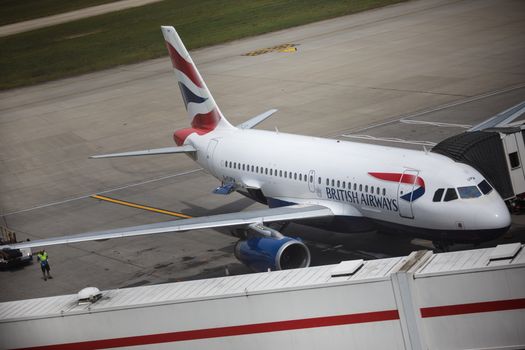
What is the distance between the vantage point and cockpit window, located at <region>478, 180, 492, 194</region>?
3247 centimetres

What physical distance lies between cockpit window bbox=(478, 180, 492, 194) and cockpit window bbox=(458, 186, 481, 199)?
268 millimetres

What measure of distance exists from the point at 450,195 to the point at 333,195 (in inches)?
222

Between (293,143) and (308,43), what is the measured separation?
4793 centimetres

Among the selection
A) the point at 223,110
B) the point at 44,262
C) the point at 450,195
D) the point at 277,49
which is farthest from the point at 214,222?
the point at 277,49

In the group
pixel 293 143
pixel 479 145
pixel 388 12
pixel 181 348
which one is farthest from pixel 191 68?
pixel 388 12

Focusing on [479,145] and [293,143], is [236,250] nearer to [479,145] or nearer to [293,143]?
[293,143]

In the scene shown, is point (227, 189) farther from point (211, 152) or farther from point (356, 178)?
point (356, 178)

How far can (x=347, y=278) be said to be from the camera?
2456 centimetres

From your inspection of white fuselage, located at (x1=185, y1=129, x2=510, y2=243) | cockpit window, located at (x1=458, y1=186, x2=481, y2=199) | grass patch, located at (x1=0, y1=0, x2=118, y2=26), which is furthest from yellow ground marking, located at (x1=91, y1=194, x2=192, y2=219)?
grass patch, located at (x1=0, y1=0, x2=118, y2=26)

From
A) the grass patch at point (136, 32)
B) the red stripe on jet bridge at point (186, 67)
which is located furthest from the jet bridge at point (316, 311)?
the grass patch at point (136, 32)

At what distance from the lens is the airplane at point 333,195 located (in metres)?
32.3

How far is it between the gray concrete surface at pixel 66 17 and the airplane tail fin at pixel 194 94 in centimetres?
4908

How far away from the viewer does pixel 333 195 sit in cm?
3644

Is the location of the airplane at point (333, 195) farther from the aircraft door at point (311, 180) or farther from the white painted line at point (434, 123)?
the white painted line at point (434, 123)
